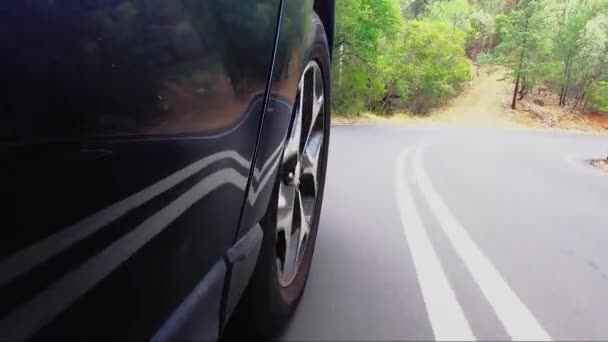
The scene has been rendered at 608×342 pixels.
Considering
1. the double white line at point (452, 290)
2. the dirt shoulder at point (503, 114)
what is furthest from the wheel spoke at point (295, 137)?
the dirt shoulder at point (503, 114)

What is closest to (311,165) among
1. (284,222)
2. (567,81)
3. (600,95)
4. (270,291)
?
(284,222)

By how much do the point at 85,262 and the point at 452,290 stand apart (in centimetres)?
193

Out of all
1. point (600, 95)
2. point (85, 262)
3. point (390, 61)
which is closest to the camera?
point (85, 262)

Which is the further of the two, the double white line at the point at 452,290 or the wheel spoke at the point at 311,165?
the wheel spoke at the point at 311,165

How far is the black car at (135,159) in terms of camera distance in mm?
579

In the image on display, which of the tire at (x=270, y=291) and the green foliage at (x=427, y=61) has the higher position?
the tire at (x=270, y=291)

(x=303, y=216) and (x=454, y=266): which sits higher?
(x=303, y=216)

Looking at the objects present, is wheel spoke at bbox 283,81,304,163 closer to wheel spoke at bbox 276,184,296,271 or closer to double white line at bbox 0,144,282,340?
wheel spoke at bbox 276,184,296,271

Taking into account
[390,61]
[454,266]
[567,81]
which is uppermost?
[454,266]

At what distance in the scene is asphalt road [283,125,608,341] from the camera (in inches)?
75.7

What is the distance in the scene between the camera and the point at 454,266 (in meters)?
2.61

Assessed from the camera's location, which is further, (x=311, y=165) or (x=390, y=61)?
(x=390, y=61)

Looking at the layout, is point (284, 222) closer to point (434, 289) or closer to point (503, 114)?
point (434, 289)

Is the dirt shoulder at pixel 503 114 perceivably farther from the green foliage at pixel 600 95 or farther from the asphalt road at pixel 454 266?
the asphalt road at pixel 454 266
